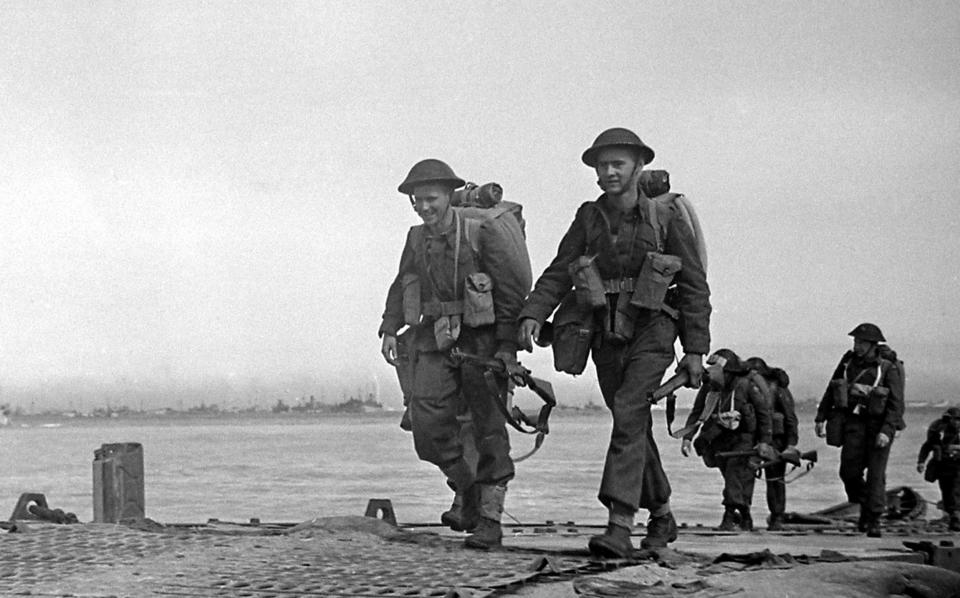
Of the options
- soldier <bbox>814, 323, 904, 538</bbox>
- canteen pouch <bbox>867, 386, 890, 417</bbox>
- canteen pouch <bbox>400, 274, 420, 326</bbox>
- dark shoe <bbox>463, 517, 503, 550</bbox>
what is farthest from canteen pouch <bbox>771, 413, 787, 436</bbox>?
dark shoe <bbox>463, 517, 503, 550</bbox>

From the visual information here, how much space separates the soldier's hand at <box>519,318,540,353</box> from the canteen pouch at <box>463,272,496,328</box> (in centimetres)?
35

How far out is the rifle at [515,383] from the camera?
8328mm

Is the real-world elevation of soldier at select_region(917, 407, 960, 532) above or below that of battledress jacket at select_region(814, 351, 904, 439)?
below

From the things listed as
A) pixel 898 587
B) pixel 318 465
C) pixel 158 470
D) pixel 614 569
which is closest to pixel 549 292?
pixel 614 569

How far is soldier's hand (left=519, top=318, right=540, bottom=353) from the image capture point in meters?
8.13

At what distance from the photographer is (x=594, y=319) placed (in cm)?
805

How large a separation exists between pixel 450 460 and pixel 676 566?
241 centimetres

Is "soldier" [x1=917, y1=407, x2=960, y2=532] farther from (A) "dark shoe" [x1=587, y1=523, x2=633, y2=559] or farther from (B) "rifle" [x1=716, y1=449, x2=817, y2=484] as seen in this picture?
(A) "dark shoe" [x1=587, y1=523, x2=633, y2=559]

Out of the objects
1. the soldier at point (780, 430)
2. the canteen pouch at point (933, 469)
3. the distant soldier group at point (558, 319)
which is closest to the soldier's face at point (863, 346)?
the soldier at point (780, 430)

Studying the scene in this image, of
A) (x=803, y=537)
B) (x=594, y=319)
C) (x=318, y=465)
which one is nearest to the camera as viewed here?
(x=594, y=319)

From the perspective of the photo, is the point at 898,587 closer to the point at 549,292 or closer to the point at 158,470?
the point at 549,292

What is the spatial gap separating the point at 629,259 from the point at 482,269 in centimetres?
109

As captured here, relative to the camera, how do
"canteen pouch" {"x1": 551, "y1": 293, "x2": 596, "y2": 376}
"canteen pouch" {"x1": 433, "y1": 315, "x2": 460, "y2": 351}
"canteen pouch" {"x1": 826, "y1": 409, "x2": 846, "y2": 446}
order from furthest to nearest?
"canteen pouch" {"x1": 826, "y1": 409, "x2": 846, "y2": 446} < "canteen pouch" {"x1": 433, "y1": 315, "x2": 460, "y2": 351} < "canteen pouch" {"x1": 551, "y1": 293, "x2": 596, "y2": 376}

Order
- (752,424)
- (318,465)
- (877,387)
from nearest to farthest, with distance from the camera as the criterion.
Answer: (877,387), (752,424), (318,465)
